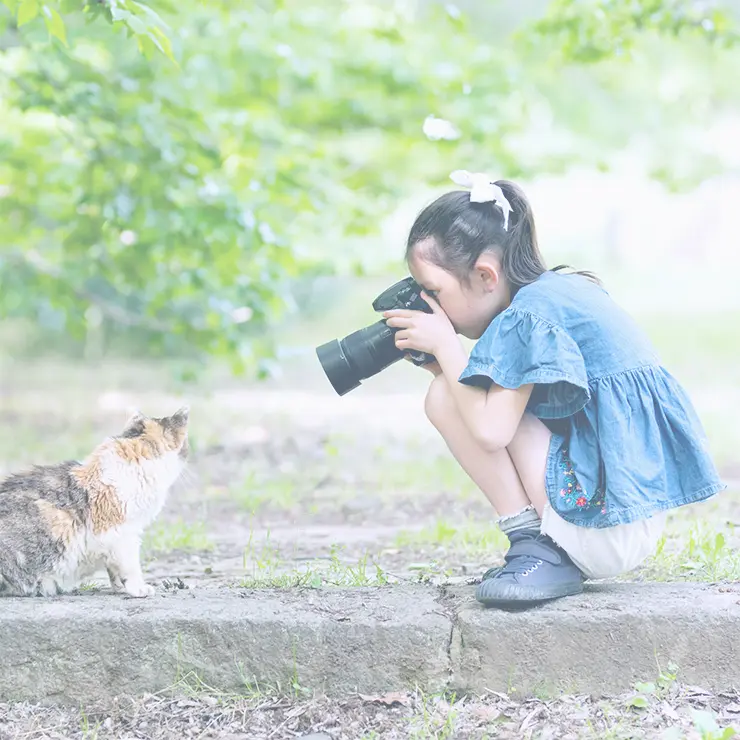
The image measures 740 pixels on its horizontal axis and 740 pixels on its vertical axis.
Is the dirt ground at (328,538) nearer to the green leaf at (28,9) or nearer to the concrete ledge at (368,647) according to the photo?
the concrete ledge at (368,647)

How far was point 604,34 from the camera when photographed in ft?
17.6

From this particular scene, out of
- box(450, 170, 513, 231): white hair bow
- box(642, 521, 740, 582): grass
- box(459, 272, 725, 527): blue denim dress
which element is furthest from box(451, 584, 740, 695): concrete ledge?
box(450, 170, 513, 231): white hair bow

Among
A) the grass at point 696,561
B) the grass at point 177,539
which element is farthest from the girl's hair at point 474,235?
the grass at point 177,539

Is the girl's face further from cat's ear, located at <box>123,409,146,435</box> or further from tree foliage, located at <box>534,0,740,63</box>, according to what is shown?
tree foliage, located at <box>534,0,740,63</box>

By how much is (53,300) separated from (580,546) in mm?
5084

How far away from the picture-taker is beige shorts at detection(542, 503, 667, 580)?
7.89 ft

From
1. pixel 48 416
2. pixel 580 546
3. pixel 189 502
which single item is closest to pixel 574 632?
pixel 580 546

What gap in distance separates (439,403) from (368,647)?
0.66 metres

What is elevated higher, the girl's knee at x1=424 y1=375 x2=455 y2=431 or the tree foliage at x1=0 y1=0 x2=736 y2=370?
the tree foliage at x1=0 y1=0 x2=736 y2=370

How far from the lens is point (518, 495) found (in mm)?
2545

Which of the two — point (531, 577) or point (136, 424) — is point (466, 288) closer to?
point (531, 577)

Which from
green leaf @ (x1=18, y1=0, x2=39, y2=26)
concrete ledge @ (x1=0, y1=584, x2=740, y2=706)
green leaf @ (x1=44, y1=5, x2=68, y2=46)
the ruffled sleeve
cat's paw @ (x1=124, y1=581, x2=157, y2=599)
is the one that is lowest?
concrete ledge @ (x1=0, y1=584, x2=740, y2=706)

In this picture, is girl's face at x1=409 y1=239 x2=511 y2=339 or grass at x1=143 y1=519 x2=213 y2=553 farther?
grass at x1=143 y1=519 x2=213 y2=553

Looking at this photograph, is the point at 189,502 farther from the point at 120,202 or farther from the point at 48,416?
the point at 48,416
